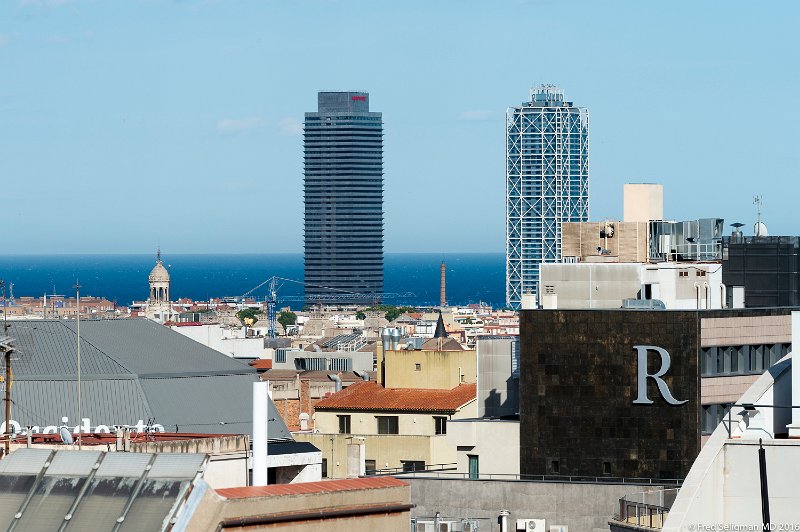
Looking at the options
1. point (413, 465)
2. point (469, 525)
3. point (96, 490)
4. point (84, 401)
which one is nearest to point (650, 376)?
point (469, 525)

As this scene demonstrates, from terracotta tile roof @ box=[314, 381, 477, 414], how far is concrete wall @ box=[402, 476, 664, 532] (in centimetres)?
1481

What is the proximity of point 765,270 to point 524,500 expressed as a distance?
44.7 feet

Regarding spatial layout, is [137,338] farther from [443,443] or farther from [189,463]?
[189,463]

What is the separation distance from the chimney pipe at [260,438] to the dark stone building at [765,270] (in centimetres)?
3641

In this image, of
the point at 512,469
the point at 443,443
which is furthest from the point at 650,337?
the point at 443,443

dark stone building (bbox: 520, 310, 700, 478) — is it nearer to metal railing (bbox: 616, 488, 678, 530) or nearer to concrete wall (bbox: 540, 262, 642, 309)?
concrete wall (bbox: 540, 262, 642, 309)

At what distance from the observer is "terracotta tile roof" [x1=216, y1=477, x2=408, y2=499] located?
19.9 metres

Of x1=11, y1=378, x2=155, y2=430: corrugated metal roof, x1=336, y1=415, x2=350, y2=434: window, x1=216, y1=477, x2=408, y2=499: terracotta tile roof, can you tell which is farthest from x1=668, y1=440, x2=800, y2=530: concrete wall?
x1=336, y1=415, x2=350, y2=434: window

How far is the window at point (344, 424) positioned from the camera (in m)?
68.6

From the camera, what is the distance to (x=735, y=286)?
61312 mm

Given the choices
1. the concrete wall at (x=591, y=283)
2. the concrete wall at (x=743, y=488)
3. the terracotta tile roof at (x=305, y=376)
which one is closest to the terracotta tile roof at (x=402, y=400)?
the concrete wall at (x=591, y=283)

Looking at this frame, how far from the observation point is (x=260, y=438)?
24.5 meters

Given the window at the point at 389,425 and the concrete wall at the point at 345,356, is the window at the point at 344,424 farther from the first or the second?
the concrete wall at the point at 345,356

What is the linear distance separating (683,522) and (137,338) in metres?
35.7
